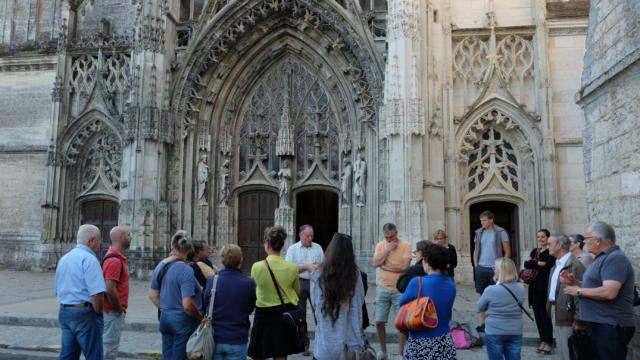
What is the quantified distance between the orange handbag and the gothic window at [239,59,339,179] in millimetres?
13151

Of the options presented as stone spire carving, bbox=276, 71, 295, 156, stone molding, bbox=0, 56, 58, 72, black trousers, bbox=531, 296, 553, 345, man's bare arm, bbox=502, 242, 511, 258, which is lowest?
black trousers, bbox=531, 296, 553, 345

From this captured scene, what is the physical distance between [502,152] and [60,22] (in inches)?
648

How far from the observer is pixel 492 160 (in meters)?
14.8

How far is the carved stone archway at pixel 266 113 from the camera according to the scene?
53.5 feet

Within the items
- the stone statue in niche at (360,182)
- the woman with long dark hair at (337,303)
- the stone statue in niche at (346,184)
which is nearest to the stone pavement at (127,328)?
the woman with long dark hair at (337,303)

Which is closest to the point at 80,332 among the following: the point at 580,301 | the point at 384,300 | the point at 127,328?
the point at 384,300

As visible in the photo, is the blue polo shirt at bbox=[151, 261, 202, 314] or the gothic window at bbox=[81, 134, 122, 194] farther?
the gothic window at bbox=[81, 134, 122, 194]

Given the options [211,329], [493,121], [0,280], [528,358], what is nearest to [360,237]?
[493,121]

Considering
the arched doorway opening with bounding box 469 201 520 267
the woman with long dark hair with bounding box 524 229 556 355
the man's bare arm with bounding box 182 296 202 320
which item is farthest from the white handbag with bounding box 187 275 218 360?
the arched doorway opening with bounding box 469 201 520 267

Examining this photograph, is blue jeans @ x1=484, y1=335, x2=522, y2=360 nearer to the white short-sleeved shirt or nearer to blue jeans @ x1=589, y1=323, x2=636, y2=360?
blue jeans @ x1=589, y1=323, x2=636, y2=360

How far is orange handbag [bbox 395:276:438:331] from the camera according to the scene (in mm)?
3760

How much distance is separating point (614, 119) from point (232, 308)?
15.6 feet

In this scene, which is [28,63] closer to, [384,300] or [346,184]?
[346,184]

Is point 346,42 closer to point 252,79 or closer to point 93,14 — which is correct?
point 252,79
